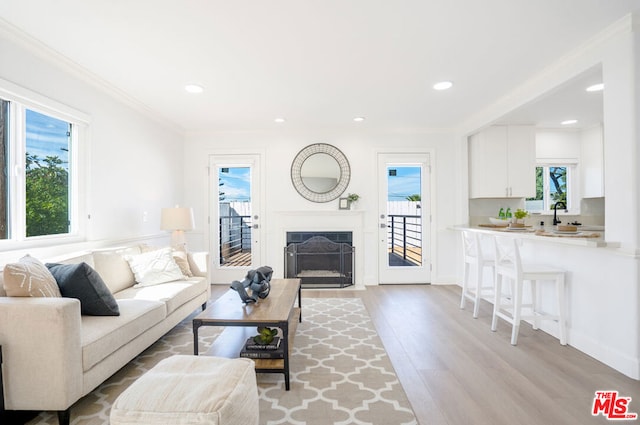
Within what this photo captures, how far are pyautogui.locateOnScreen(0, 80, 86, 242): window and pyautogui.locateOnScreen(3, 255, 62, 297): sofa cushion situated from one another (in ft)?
2.60

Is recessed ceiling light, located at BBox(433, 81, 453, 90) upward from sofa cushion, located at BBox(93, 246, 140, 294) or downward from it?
upward

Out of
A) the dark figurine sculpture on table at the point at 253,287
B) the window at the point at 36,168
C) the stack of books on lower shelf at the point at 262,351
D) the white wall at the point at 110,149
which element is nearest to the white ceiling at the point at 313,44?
the white wall at the point at 110,149

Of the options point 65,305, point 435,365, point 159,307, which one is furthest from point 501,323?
point 65,305

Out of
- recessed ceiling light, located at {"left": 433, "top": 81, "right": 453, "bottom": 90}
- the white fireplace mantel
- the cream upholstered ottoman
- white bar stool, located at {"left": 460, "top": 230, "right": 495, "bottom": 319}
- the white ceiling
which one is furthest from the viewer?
the white fireplace mantel

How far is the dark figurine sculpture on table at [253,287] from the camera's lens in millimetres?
2469

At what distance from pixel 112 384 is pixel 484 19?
3574mm

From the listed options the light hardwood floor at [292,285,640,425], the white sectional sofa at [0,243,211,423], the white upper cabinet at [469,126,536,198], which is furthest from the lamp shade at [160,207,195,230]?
the white upper cabinet at [469,126,536,198]

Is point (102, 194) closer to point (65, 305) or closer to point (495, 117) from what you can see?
point (65, 305)

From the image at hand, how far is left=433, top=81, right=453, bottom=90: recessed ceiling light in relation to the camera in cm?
328

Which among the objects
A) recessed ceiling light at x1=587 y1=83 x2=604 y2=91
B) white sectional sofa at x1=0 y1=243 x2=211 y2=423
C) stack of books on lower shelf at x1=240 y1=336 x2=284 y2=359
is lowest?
stack of books on lower shelf at x1=240 y1=336 x2=284 y2=359

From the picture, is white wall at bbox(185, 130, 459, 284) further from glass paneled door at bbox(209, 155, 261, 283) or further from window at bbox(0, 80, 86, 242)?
window at bbox(0, 80, 86, 242)

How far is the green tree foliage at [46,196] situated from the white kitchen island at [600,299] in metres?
4.23

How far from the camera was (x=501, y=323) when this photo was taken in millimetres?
3369

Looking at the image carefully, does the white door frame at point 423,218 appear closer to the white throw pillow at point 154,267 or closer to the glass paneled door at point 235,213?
the glass paneled door at point 235,213
